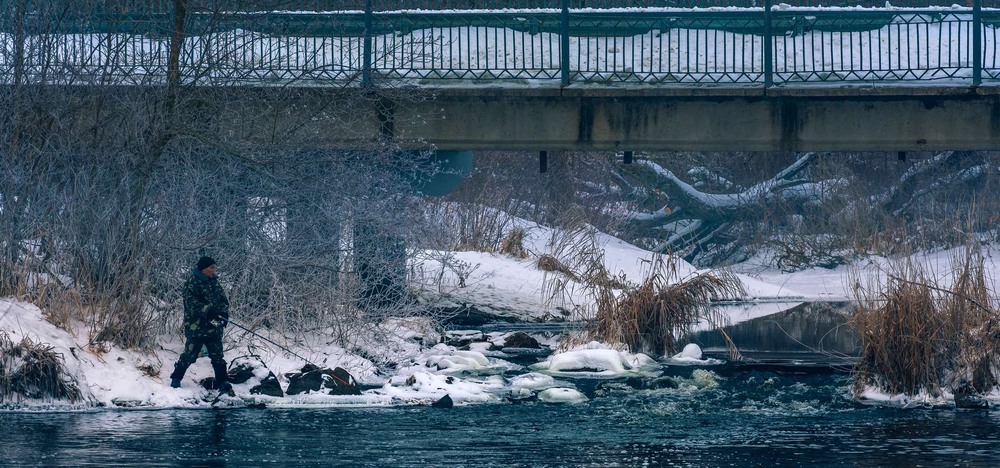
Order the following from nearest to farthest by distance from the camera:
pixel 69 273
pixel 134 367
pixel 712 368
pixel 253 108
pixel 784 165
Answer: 1. pixel 134 367
2. pixel 69 273
3. pixel 712 368
4. pixel 253 108
5. pixel 784 165

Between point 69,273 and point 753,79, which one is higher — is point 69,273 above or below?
below

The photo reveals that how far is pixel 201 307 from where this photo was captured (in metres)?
12.6

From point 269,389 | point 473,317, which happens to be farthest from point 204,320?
point 473,317

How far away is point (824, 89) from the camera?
1556 cm

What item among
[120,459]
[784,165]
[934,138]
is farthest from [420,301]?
[784,165]

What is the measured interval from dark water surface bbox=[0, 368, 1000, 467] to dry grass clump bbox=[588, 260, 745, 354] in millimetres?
3079

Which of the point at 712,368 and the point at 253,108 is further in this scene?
the point at 253,108

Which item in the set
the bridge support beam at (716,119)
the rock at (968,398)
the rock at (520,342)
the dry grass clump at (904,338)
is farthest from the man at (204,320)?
the rock at (968,398)

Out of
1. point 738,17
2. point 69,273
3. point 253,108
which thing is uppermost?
point 738,17

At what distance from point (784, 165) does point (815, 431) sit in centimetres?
2718

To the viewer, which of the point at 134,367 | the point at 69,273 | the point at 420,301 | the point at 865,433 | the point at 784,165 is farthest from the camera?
the point at 784,165

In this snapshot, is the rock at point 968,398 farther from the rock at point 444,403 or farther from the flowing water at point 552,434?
the rock at point 444,403

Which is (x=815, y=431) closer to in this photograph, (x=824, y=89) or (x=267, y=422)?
(x=267, y=422)

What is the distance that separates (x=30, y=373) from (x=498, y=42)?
7.85m
